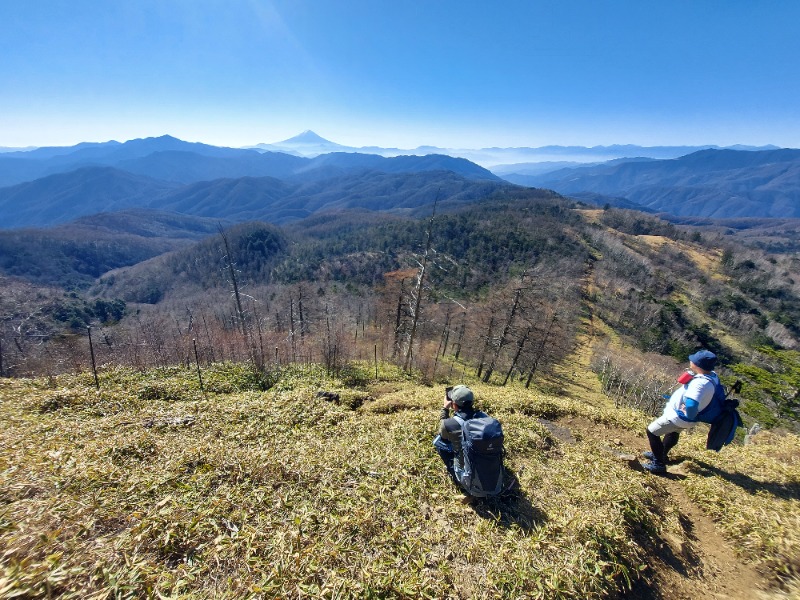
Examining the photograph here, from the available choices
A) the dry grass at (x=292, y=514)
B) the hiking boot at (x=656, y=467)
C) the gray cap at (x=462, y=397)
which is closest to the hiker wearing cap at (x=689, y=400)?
the hiking boot at (x=656, y=467)

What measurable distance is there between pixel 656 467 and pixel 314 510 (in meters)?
7.19

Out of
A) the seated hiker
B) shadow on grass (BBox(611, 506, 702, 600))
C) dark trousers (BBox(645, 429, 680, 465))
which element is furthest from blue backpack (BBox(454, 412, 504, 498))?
dark trousers (BBox(645, 429, 680, 465))

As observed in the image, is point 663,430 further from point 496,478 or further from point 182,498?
point 182,498

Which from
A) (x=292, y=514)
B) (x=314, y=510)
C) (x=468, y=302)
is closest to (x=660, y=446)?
(x=314, y=510)

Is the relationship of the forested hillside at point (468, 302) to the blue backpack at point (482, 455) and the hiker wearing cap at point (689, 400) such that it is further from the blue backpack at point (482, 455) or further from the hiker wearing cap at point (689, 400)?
the blue backpack at point (482, 455)

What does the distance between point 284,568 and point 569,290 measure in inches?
2138

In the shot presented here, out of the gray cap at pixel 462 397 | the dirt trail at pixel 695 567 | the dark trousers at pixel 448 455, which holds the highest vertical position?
the gray cap at pixel 462 397

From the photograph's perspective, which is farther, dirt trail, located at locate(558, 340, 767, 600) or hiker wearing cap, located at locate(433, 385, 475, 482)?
hiker wearing cap, located at locate(433, 385, 475, 482)

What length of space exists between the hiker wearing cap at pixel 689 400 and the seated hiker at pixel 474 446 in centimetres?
395

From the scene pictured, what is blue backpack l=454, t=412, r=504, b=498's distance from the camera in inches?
197

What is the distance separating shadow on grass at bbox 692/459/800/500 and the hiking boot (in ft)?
2.34

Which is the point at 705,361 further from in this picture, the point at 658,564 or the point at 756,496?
the point at 658,564

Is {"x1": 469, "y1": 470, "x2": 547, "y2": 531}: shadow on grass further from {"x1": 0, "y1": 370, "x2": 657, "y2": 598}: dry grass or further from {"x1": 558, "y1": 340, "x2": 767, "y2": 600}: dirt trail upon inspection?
{"x1": 558, "y1": 340, "x2": 767, "y2": 600}: dirt trail

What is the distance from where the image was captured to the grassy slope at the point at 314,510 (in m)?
3.76
